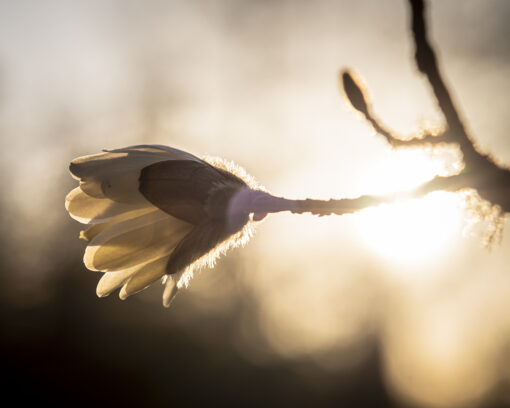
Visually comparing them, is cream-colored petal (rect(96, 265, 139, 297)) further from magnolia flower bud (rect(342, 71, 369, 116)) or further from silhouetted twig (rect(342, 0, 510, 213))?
silhouetted twig (rect(342, 0, 510, 213))

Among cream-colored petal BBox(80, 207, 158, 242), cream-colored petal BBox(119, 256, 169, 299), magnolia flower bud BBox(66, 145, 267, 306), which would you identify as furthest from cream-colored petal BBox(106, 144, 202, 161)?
cream-colored petal BBox(119, 256, 169, 299)

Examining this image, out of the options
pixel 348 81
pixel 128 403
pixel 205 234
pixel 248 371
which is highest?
pixel 348 81

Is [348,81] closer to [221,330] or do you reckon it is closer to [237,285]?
[237,285]

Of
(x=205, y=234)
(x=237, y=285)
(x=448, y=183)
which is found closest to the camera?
(x=448, y=183)

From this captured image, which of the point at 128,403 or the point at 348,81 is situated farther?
the point at 128,403

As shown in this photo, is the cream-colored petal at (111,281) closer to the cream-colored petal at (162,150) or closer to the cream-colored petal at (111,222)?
the cream-colored petal at (111,222)

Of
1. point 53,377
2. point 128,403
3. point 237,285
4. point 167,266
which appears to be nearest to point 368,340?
point 237,285

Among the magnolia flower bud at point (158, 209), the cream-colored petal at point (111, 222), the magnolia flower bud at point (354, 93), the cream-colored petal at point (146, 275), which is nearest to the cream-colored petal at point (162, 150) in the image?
the magnolia flower bud at point (158, 209)
